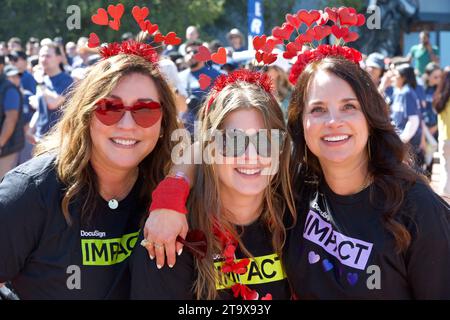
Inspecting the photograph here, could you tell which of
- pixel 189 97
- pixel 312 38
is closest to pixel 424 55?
pixel 189 97

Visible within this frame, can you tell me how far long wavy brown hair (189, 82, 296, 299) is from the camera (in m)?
2.88

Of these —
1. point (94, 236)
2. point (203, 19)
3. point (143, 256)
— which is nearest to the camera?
point (143, 256)

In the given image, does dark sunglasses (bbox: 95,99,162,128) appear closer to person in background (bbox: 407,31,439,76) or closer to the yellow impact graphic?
the yellow impact graphic

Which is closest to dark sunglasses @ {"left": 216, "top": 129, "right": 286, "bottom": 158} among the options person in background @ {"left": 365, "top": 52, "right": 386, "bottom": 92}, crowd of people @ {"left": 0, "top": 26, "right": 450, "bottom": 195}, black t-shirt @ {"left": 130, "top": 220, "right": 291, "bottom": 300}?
black t-shirt @ {"left": 130, "top": 220, "right": 291, "bottom": 300}

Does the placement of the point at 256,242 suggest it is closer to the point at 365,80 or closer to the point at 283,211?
the point at 283,211

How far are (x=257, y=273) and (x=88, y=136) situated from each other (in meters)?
0.96

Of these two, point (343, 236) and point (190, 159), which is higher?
point (190, 159)

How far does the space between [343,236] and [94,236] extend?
105 cm

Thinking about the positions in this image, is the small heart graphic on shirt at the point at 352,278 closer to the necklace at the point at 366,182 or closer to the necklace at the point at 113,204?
the necklace at the point at 366,182

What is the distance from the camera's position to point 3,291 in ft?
9.91

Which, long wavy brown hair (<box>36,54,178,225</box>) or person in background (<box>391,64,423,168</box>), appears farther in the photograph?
person in background (<box>391,64,423,168</box>)

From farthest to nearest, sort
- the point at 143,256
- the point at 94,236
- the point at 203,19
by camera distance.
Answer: the point at 203,19
the point at 94,236
the point at 143,256

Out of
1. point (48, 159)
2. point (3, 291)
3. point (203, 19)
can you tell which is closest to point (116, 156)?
point (48, 159)

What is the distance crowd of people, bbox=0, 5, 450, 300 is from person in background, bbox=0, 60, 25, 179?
467 cm
